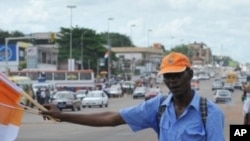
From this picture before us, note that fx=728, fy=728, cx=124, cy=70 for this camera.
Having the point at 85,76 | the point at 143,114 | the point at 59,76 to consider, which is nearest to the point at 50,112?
the point at 143,114

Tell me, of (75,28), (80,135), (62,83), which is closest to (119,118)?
(80,135)

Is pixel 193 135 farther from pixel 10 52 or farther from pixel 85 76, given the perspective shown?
pixel 85 76

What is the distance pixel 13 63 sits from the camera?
81.6 metres

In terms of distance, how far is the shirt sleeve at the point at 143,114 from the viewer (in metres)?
5.00

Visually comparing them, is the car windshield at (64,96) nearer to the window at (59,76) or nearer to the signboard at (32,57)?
the signboard at (32,57)

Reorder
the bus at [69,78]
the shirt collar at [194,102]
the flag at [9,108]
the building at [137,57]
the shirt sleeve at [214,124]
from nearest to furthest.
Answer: the shirt sleeve at [214,124], the shirt collar at [194,102], the flag at [9,108], the bus at [69,78], the building at [137,57]

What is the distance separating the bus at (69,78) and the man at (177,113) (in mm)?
72203

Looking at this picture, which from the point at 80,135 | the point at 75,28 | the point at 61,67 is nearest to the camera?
the point at 80,135

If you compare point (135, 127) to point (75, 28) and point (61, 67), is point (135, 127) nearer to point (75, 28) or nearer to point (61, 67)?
point (75, 28)

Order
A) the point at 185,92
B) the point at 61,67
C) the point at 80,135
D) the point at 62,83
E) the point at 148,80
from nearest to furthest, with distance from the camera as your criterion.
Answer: the point at 185,92, the point at 80,135, the point at 62,83, the point at 61,67, the point at 148,80

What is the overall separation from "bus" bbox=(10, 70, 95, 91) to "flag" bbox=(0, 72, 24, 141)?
72058mm

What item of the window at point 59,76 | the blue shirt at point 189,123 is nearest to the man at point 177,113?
the blue shirt at point 189,123

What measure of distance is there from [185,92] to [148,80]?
128340mm

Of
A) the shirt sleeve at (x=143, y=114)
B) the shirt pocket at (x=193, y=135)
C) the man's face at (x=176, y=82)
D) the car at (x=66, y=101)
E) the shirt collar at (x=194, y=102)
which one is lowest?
the car at (x=66, y=101)
